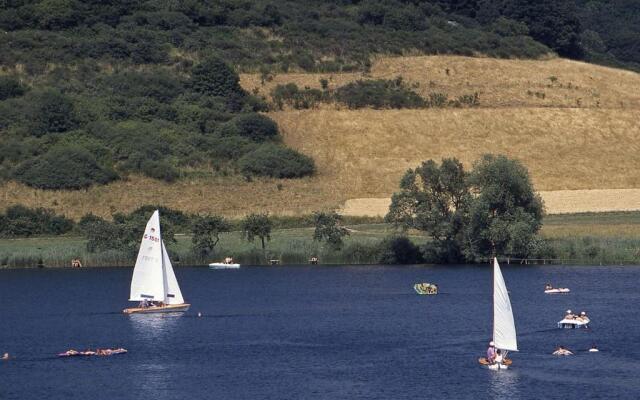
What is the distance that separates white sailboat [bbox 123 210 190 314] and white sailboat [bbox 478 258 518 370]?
29.2 metres

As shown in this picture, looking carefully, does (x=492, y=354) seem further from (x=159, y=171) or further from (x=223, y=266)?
(x=159, y=171)

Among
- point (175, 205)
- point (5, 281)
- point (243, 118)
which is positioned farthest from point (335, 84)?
point (5, 281)

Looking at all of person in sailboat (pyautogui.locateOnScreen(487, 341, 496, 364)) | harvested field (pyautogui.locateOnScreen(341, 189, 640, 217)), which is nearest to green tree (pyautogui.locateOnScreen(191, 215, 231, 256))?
harvested field (pyautogui.locateOnScreen(341, 189, 640, 217))

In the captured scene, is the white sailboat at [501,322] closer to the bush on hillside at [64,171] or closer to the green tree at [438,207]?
the green tree at [438,207]

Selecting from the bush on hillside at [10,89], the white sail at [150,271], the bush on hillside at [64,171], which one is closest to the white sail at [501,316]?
the white sail at [150,271]

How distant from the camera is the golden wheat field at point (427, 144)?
157 meters

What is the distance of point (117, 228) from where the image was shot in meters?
128

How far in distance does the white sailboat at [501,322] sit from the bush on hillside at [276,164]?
93.2m

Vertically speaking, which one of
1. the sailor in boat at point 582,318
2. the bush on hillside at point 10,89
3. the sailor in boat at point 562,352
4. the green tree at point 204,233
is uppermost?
the bush on hillside at point 10,89

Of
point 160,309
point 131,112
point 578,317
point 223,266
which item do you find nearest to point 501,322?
point 578,317

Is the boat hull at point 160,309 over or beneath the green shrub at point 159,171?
beneath

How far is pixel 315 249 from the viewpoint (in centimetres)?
12638

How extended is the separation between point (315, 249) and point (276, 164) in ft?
137

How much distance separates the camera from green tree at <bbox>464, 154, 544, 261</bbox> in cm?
11856
